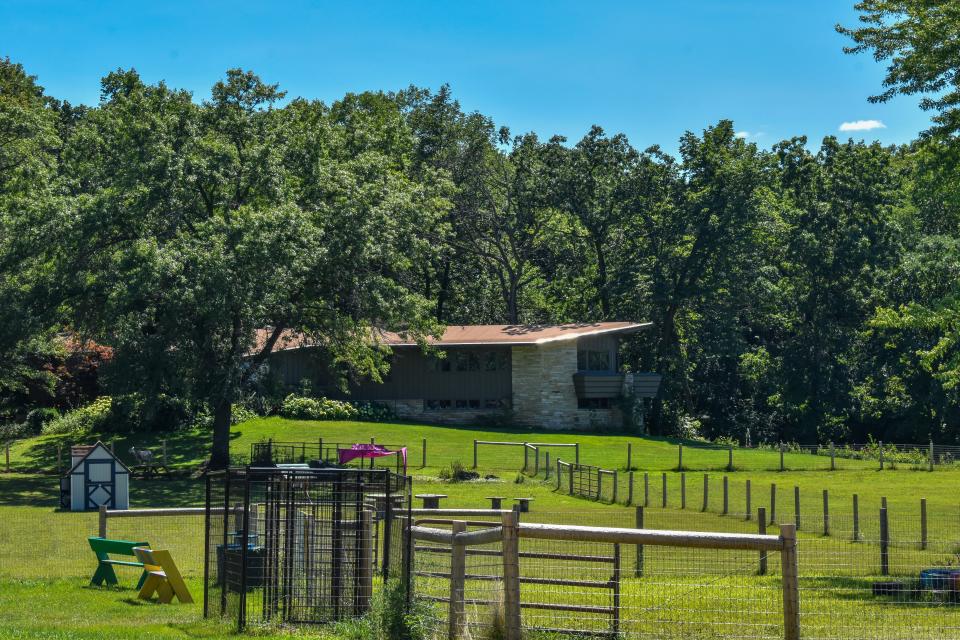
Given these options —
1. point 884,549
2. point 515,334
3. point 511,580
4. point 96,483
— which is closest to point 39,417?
point 515,334

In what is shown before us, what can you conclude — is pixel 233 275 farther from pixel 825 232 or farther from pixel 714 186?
pixel 825 232

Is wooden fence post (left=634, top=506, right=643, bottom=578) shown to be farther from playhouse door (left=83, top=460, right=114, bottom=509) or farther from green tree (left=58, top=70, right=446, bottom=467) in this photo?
green tree (left=58, top=70, right=446, bottom=467)

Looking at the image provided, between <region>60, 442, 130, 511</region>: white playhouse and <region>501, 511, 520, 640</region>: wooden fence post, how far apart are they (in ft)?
62.0

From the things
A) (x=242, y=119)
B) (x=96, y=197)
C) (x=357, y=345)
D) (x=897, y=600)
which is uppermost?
(x=242, y=119)

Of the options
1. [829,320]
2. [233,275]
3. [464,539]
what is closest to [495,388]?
[829,320]

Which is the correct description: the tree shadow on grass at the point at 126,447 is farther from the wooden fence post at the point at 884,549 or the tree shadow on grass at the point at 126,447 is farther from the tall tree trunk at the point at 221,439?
the wooden fence post at the point at 884,549

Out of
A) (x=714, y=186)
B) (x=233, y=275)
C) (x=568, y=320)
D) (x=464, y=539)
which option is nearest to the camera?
(x=464, y=539)

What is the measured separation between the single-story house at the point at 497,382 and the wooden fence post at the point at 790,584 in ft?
153

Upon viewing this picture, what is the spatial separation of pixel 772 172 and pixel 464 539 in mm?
56696

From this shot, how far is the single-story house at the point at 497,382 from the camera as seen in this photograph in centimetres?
5781

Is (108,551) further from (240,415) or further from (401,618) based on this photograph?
(240,415)

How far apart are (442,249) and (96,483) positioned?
125ft

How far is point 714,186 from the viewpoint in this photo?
207 ft

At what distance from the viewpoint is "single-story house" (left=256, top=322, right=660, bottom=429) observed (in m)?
57.8
